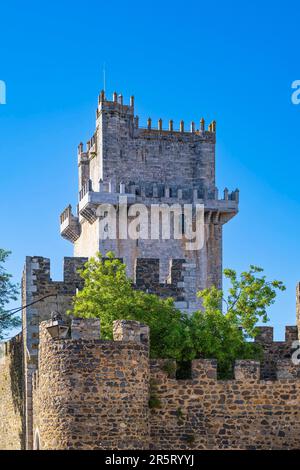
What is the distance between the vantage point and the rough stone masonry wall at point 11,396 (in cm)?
4375

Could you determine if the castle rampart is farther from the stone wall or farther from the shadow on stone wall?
the shadow on stone wall

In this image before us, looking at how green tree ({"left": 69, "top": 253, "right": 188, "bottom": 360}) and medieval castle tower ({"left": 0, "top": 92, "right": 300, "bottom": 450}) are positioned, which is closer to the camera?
medieval castle tower ({"left": 0, "top": 92, "right": 300, "bottom": 450})

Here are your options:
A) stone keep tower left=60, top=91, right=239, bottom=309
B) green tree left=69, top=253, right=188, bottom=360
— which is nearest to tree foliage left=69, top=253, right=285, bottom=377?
green tree left=69, top=253, right=188, bottom=360

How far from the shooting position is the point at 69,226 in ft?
246

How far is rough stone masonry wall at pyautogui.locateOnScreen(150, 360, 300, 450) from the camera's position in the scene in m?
34.1

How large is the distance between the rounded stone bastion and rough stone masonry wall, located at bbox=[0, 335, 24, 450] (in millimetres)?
9109

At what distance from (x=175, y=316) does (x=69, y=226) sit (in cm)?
3754

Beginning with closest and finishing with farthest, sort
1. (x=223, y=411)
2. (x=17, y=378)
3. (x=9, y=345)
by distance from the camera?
(x=223, y=411), (x=17, y=378), (x=9, y=345)

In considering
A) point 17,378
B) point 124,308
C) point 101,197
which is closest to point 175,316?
point 124,308

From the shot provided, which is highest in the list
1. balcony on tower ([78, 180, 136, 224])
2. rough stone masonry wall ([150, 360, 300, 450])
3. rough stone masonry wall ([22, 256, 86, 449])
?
balcony on tower ([78, 180, 136, 224])

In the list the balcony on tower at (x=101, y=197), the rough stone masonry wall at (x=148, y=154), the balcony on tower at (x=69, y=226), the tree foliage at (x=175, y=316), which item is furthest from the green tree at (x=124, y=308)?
the balcony on tower at (x=69, y=226)

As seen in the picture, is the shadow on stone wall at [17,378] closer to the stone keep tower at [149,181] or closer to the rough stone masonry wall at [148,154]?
the stone keep tower at [149,181]

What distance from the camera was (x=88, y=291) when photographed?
3878 centimetres

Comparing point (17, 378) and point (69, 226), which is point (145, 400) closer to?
point (17, 378)
